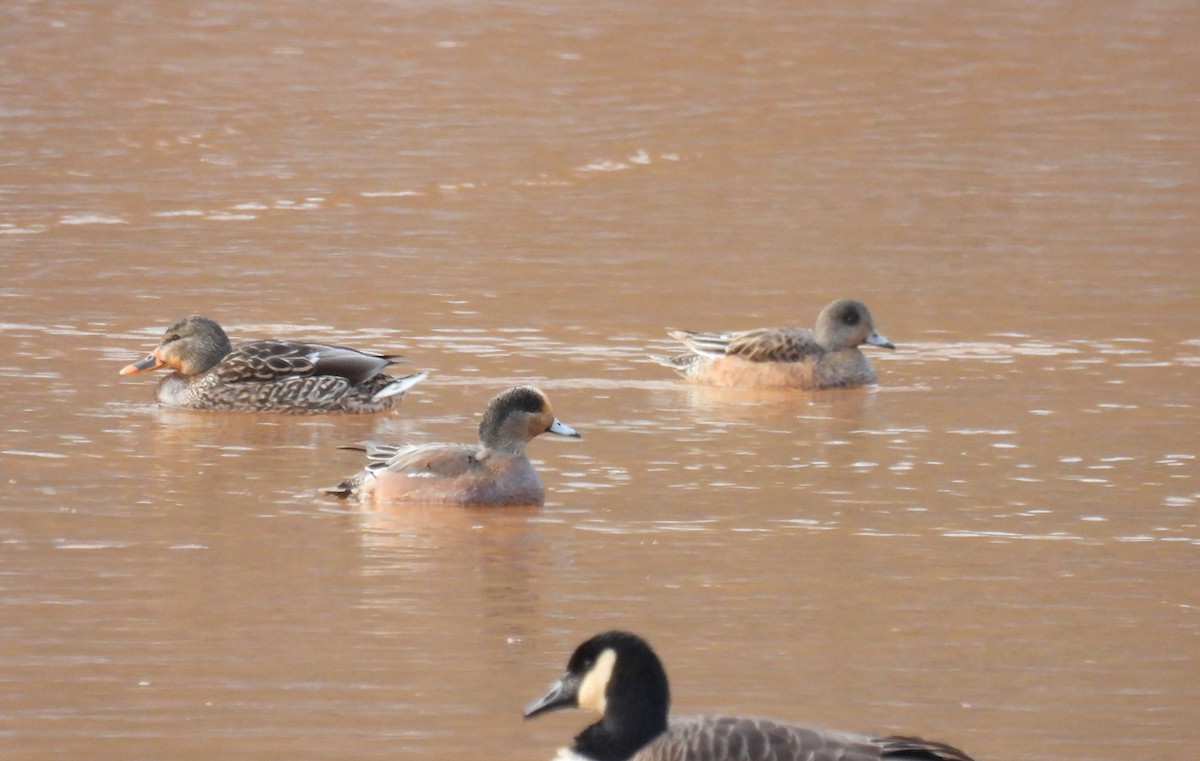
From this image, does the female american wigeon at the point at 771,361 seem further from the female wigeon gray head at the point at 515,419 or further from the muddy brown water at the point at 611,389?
the female wigeon gray head at the point at 515,419

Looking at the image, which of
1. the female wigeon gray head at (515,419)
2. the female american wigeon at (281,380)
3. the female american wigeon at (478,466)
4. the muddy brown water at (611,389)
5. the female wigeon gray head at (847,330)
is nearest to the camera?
the muddy brown water at (611,389)

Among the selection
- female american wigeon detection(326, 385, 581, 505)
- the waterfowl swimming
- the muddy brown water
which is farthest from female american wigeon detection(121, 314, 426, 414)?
the waterfowl swimming

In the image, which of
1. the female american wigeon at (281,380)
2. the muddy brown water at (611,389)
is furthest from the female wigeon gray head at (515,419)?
the female american wigeon at (281,380)

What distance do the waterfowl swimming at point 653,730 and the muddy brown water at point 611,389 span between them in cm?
109

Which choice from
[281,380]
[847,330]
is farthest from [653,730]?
[847,330]

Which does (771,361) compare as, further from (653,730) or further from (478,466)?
(653,730)

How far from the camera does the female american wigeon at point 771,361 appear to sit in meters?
14.2

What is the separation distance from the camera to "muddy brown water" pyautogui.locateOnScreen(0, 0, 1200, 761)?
7941 mm

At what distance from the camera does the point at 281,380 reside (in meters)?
13.4

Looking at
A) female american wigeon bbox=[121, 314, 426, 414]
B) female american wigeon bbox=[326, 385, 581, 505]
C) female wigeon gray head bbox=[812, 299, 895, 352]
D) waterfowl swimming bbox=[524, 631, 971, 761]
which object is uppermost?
female wigeon gray head bbox=[812, 299, 895, 352]

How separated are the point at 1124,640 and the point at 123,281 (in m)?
10.0

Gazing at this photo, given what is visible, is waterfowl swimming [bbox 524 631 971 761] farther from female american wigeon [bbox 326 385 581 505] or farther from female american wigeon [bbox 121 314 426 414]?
female american wigeon [bbox 121 314 426 414]

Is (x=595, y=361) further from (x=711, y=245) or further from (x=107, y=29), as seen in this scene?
(x=107, y=29)

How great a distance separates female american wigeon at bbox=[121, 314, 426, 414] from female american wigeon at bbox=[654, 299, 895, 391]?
6.31ft
